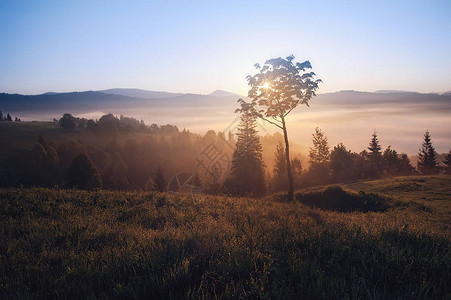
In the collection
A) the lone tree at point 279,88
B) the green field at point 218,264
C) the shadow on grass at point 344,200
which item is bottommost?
the shadow on grass at point 344,200

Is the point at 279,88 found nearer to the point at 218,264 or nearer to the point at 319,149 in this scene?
the point at 218,264

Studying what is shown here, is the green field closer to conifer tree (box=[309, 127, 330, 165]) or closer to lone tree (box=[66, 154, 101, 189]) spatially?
lone tree (box=[66, 154, 101, 189])

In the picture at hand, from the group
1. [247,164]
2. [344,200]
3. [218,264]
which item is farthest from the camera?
[247,164]

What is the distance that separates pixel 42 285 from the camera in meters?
3.88

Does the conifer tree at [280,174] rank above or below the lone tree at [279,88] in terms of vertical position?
below

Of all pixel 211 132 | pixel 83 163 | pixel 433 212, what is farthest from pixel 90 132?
pixel 433 212

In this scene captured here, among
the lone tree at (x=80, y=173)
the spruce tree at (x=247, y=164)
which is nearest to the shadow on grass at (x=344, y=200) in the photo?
the spruce tree at (x=247, y=164)

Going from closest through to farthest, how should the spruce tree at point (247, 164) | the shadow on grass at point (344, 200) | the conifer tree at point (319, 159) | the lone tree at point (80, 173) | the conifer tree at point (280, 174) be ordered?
1. the shadow on grass at point (344, 200)
2. the lone tree at point (80, 173)
3. the spruce tree at point (247, 164)
4. the conifer tree at point (280, 174)
5. the conifer tree at point (319, 159)

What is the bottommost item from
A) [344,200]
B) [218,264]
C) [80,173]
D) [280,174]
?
[280,174]

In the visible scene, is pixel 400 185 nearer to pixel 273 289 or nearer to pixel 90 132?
pixel 273 289

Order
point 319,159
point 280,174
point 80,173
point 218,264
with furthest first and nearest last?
1. point 319,159
2. point 280,174
3. point 80,173
4. point 218,264

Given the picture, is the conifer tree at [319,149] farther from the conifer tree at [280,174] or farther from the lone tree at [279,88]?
the lone tree at [279,88]

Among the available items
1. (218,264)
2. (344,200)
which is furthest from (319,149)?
(218,264)

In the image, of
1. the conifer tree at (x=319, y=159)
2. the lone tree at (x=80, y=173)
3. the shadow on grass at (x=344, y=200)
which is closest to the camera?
the shadow on grass at (x=344, y=200)
